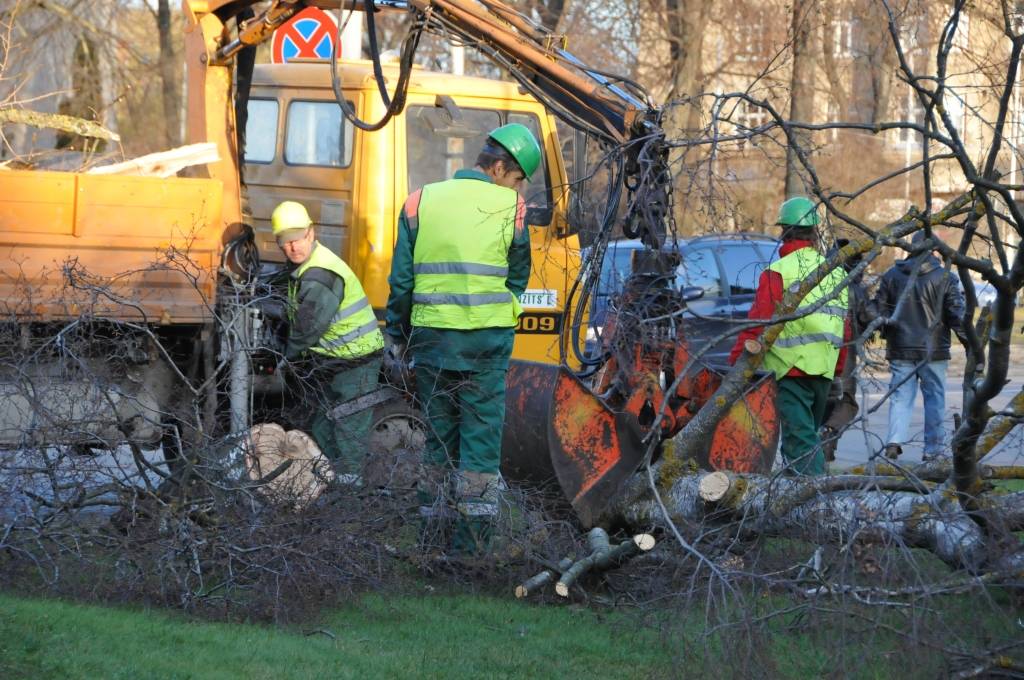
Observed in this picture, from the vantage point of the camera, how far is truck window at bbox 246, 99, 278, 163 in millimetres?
9375

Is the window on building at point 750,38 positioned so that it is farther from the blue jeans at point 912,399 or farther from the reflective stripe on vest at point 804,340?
the reflective stripe on vest at point 804,340

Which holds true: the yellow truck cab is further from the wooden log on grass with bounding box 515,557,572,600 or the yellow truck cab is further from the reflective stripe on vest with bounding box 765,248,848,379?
the wooden log on grass with bounding box 515,557,572,600

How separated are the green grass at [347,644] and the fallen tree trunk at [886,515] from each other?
595 millimetres

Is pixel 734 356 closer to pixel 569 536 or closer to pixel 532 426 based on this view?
pixel 532 426

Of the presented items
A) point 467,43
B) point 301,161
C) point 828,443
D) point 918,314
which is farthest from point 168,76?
point 828,443

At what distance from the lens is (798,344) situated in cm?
725

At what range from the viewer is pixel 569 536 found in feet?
19.6

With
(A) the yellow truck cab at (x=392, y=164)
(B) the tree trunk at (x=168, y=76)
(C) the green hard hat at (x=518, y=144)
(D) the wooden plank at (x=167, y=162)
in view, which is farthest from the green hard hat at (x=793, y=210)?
(B) the tree trunk at (x=168, y=76)

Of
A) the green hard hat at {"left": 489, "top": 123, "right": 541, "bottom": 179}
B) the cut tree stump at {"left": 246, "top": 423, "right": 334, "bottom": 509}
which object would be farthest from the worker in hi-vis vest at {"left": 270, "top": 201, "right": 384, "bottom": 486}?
the green hard hat at {"left": 489, "top": 123, "right": 541, "bottom": 179}

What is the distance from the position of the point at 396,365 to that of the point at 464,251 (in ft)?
3.23

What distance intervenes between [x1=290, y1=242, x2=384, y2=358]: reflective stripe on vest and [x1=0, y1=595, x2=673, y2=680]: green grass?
201 cm

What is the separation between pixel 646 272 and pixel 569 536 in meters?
1.72

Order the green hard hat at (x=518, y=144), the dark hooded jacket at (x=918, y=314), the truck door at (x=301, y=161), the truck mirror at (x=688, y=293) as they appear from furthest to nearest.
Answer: the dark hooded jacket at (x=918, y=314), the truck door at (x=301, y=161), the truck mirror at (x=688, y=293), the green hard hat at (x=518, y=144)

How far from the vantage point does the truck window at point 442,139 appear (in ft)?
28.7
